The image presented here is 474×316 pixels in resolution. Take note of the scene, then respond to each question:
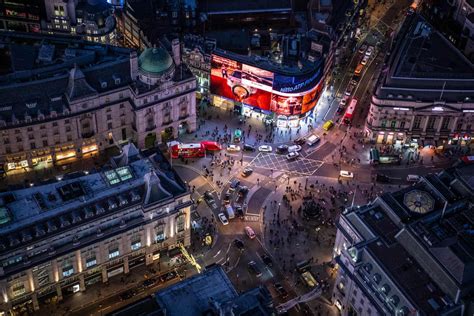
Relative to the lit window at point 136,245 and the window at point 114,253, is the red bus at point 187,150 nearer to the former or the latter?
the lit window at point 136,245

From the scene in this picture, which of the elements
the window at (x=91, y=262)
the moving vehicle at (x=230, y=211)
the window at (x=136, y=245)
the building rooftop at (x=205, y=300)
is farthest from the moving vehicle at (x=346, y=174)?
the window at (x=91, y=262)

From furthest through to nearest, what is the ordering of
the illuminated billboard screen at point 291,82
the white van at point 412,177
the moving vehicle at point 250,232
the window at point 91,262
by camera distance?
1. the illuminated billboard screen at point 291,82
2. the white van at point 412,177
3. the moving vehicle at point 250,232
4. the window at point 91,262

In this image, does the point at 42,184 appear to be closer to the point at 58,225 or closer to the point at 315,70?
the point at 58,225

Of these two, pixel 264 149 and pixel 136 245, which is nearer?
pixel 136 245

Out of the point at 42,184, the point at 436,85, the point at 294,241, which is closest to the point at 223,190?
the point at 294,241

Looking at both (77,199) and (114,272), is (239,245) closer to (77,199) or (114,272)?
(114,272)

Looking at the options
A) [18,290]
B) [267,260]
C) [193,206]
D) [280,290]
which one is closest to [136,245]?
[193,206]

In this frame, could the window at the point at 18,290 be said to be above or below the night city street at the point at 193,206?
below
